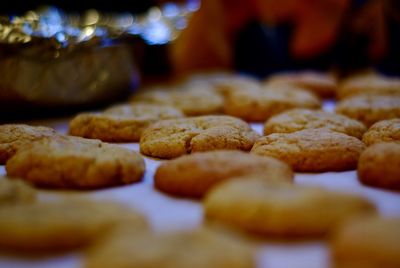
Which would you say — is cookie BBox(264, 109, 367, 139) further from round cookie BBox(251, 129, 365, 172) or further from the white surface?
the white surface

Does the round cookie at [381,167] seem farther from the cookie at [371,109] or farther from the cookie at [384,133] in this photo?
the cookie at [371,109]

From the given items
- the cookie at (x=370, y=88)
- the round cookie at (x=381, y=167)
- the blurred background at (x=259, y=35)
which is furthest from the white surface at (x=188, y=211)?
the blurred background at (x=259, y=35)

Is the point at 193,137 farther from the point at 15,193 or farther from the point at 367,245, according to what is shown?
the point at 367,245

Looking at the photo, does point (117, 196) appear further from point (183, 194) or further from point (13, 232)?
point (13, 232)

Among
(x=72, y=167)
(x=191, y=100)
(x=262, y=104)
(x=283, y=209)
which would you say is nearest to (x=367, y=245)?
(x=283, y=209)

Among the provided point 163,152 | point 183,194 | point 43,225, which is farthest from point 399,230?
point 163,152
